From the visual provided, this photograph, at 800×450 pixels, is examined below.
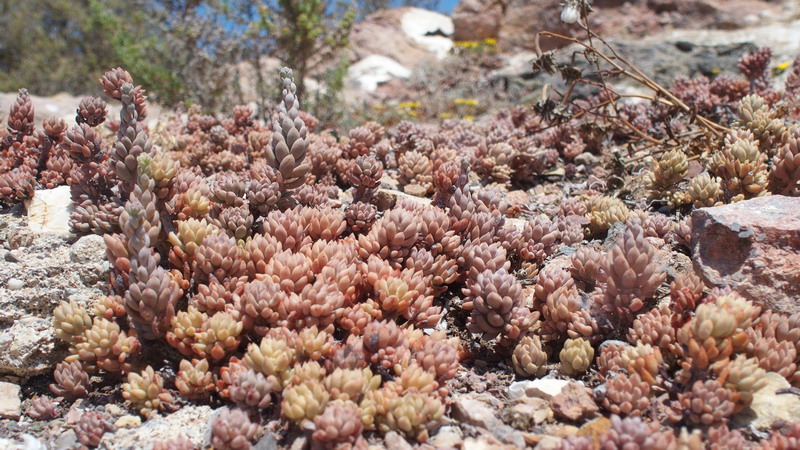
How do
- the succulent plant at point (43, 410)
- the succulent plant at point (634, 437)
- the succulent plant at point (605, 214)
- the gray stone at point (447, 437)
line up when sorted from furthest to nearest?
the succulent plant at point (605, 214) < the succulent plant at point (43, 410) < the gray stone at point (447, 437) < the succulent plant at point (634, 437)

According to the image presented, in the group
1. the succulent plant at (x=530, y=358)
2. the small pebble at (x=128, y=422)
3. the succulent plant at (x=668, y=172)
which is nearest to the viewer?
the small pebble at (x=128, y=422)

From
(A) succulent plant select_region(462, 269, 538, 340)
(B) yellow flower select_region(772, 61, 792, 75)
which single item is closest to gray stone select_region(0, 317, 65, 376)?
(A) succulent plant select_region(462, 269, 538, 340)

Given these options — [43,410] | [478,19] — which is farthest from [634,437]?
[478,19]

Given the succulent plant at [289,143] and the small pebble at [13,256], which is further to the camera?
the succulent plant at [289,143]

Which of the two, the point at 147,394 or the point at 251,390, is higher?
the point at 251,390

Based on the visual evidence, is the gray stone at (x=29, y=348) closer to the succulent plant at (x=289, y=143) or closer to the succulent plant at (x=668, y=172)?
the succulent plant at (x=289, y=143)

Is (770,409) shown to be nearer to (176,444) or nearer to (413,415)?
(413,415)

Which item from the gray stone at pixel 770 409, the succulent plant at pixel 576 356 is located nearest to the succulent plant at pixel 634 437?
the gray stone at pixel 770 409

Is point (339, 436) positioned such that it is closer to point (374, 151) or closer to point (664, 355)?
point (664, 355)
